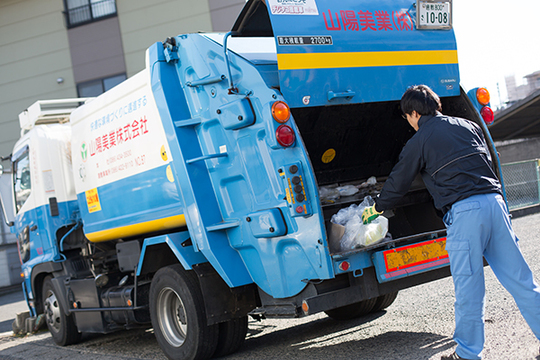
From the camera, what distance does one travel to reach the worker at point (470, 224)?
351 cm

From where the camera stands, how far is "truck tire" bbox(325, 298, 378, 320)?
19.4 ft

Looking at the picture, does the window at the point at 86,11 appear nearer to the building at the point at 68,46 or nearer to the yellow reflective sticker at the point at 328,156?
the building at the point at 68,46

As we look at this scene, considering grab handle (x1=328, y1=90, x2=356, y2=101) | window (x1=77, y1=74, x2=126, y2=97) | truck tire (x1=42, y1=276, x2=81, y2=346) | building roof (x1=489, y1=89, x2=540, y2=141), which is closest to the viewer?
grab handle (x1=328, y1=90, x2=356, y2=101)

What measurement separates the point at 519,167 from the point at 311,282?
1235 centimetres

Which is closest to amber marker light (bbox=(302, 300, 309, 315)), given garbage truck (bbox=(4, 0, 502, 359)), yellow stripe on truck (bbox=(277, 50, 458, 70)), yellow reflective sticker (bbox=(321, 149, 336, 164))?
garbage truck (bbox=(4, 0, 502, 359))

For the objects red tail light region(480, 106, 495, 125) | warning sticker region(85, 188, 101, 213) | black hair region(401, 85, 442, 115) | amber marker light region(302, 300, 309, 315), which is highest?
black hair region(401, 85, 442, 115)

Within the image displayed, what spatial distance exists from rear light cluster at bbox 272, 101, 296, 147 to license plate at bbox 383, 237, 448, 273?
1065mm

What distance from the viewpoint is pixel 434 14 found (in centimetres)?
493

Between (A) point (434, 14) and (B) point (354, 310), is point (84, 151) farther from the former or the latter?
(A) point (434, 14)

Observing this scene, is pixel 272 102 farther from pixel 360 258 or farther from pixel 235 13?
pixel 235 13

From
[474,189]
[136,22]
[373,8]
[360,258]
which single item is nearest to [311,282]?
[360,258]

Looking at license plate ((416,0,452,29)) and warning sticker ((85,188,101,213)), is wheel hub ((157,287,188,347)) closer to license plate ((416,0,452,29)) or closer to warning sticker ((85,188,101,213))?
warning sticker ((85,188,101,213))

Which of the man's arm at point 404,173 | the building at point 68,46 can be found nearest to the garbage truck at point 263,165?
the man's arm at point 404,173

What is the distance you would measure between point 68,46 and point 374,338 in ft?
48.8
